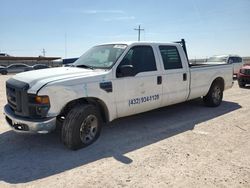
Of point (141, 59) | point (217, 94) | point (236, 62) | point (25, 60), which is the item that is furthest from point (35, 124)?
point (25, 60)

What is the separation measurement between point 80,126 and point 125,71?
1316 mm

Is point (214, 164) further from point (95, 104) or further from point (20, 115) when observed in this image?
point (20, 115)

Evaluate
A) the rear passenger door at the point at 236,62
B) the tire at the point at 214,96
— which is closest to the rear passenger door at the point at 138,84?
the tire at the point at 214,96

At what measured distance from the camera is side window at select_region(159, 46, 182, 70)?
573 cm

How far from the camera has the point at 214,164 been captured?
146 inches

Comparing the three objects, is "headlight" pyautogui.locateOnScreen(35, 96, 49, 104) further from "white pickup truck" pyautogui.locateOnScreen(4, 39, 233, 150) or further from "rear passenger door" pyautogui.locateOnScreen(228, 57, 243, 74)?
"rear passenger door" pyautogui.locateOnScreen(228, 57, 243, 74)

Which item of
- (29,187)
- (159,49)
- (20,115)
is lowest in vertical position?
(29,187)

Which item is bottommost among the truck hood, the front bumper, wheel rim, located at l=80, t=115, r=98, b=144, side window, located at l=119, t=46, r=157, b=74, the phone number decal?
wheel rim, located at l=80, t=115, r=98, b=144

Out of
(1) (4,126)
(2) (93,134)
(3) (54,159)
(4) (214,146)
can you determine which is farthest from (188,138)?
(1) (4,126)

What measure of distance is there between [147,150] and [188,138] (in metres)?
1.04

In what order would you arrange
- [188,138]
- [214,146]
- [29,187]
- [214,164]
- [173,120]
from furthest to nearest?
1. [173,120]
2. [188,138]
3. [214,146]
4. [214,164]
5. [29,187]

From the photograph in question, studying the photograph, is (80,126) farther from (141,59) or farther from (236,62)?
(236,62)

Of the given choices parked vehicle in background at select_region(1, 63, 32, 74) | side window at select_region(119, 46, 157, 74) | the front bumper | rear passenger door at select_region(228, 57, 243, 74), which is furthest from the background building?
the front bumper

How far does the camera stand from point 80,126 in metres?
4.16
